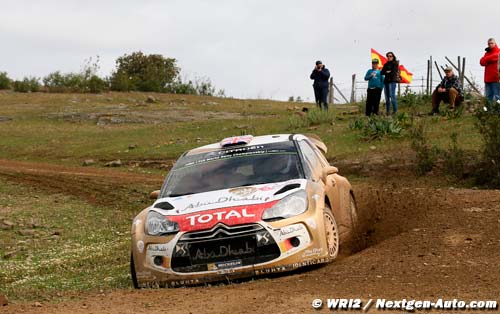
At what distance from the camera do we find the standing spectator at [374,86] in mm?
25250

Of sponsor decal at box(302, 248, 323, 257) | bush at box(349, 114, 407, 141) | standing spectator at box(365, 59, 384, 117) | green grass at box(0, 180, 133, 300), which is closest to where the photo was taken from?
sponsor decal at box(302, 248, 323, 257)

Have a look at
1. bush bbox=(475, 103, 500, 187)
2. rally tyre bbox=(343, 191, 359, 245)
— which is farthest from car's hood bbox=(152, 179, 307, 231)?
bush bbox=(475, 103, 500, 187)

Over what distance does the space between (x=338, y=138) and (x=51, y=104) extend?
2069 cm

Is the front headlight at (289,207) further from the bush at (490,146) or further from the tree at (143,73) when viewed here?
the tree at (143,73)

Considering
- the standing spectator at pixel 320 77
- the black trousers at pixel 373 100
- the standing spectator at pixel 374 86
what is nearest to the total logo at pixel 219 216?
the standing spectator at pixel 374 86

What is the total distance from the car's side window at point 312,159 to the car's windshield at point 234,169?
0.51 feet

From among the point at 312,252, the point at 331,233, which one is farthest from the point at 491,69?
the point at 312,252

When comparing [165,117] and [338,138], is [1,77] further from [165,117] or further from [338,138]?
[338,138]

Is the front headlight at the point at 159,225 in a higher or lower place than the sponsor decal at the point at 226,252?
higher

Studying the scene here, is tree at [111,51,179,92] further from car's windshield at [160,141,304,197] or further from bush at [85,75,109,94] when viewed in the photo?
car's windshield at [160,141,304,197]

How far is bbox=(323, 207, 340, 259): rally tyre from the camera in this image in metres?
10.1

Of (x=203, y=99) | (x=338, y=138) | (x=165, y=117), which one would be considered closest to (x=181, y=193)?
(x=338, y=138)

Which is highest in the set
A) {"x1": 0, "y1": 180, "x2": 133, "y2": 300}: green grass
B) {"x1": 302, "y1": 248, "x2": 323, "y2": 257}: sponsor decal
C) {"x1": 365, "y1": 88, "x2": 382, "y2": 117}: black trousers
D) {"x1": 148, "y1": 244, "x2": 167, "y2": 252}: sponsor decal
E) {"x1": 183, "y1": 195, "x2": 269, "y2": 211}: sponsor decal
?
{"x1": 365, "y1": 88, "x2": 382, "y2": 117}: black trousers

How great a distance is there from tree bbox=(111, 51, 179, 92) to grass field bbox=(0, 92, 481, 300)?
449 centimetres
